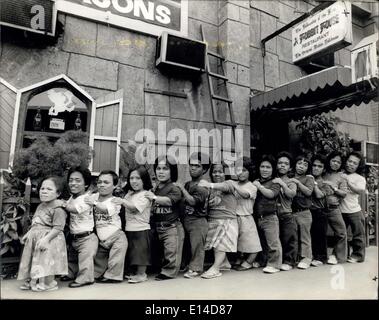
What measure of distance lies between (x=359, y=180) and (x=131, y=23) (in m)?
3.98

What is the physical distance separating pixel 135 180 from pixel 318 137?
4.24m

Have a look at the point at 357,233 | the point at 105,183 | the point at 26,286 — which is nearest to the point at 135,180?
the point at 105,183

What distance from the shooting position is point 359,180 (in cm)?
418

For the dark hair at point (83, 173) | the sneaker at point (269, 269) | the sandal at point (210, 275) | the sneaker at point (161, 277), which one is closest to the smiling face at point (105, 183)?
the dark hair at point (83, 173)

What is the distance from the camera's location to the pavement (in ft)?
9.01

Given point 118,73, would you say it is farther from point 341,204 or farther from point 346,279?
point 346,279

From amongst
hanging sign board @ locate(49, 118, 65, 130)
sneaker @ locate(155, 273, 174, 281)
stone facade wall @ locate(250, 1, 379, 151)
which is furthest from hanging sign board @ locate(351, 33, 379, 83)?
hanging sign board @ locate(49, 118, 65, 130)

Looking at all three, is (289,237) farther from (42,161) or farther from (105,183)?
(42,161)

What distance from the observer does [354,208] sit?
14.0ft

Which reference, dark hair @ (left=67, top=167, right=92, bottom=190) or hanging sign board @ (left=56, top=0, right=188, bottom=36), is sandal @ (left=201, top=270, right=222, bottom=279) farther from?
hanging sign board @ (left=56, top=0, right=188, bottom=36)

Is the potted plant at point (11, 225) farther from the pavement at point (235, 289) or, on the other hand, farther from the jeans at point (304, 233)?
the jeans at point (304, 233)

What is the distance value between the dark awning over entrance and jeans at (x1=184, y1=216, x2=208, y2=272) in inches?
99.2

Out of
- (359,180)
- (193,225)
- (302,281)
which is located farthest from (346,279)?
(193,225)
